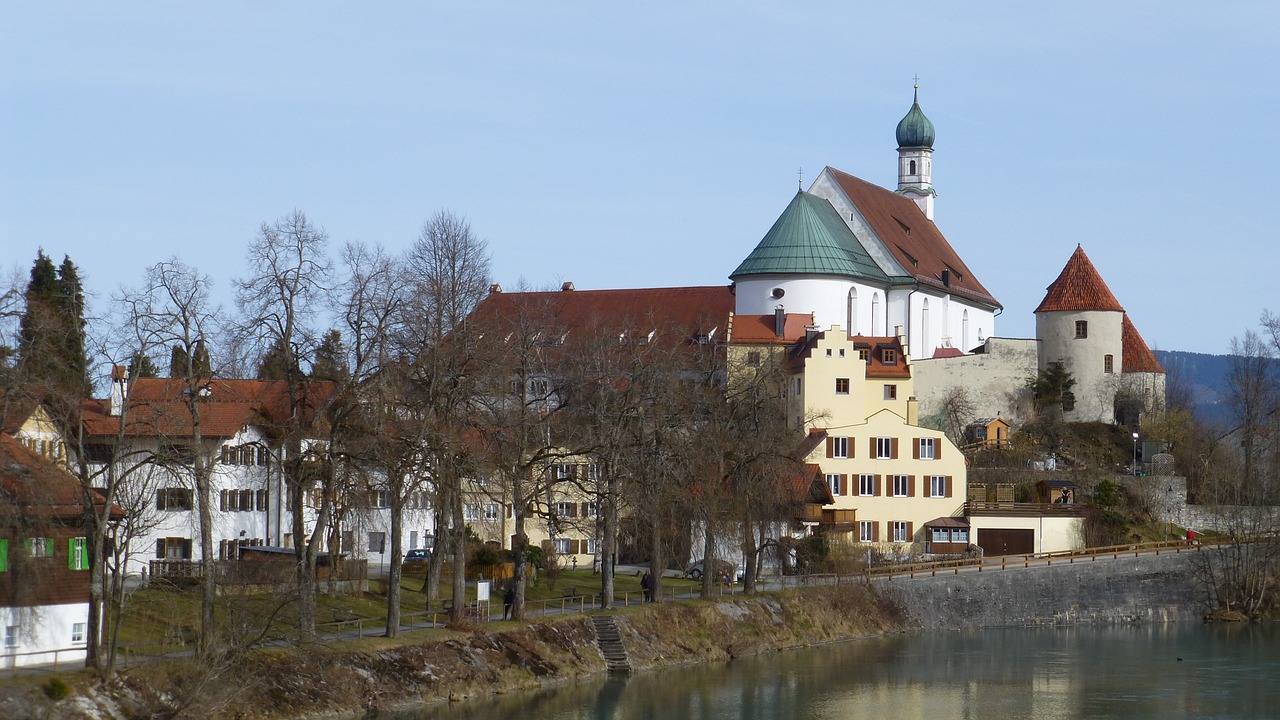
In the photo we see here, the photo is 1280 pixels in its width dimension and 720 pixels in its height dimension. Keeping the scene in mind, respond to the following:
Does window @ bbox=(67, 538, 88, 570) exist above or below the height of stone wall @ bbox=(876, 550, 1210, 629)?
above

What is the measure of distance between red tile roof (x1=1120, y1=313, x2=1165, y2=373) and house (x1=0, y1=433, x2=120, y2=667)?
2531 inches

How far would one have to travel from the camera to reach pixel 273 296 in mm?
43750

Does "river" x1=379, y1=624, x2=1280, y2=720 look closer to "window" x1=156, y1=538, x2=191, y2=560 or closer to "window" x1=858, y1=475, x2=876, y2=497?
"window" x1=858, y1=475, x2=876, y2=497

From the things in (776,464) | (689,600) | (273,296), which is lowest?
(689,600)

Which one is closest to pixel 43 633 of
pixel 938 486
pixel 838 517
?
pixel 838 517

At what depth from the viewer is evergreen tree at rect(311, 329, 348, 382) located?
44500 millimetres

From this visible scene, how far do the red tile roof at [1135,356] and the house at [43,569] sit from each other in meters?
64.3

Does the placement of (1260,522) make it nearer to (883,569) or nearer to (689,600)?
(883,569)

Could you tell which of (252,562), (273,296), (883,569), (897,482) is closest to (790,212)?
(897,482)

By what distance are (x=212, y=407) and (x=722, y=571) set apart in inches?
747

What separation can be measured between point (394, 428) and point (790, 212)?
54356 millimetres

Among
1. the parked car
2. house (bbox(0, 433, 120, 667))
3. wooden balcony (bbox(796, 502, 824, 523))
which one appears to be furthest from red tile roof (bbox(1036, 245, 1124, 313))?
house (bbox(0, 433, 120, 667))

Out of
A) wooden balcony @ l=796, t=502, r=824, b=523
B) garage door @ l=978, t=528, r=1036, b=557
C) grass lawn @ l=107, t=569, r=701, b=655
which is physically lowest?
grass lawn @ l=107, t=569, r=701, b=655

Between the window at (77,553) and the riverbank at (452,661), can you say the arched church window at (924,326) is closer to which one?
the riverbank at (452,661)
